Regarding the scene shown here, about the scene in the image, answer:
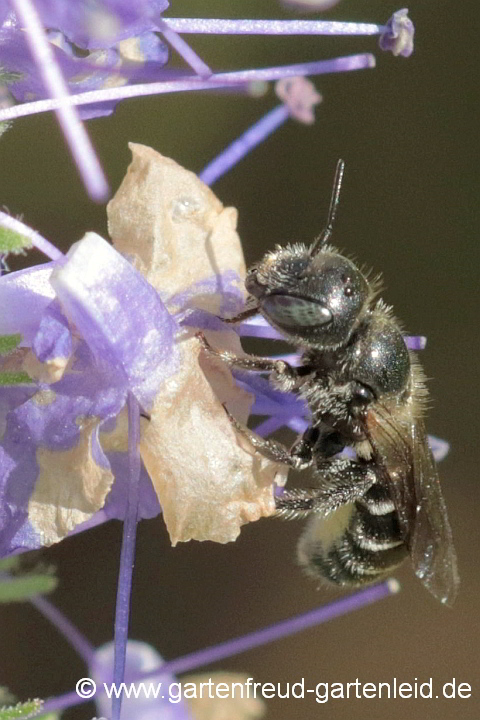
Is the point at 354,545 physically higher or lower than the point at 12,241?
lower

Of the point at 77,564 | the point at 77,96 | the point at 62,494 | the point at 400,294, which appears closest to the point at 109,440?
the point at 62,494

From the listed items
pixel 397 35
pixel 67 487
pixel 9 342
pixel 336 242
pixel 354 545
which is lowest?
pixel 336 242

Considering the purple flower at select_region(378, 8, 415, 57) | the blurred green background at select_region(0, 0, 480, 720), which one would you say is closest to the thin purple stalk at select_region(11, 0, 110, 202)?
the purple flower at select_region(378, 8, 415, 57)

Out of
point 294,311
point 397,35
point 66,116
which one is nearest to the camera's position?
point 66,116

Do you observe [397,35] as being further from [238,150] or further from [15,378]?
[15,378]

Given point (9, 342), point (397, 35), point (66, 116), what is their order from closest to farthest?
point (66, 116)
point (9, 342)
point (397, 35)

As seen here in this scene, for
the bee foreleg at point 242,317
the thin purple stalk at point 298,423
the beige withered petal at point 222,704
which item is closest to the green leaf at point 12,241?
the bee foreleg at point 242,317

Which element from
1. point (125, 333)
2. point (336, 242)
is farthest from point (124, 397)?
point (336, 242)

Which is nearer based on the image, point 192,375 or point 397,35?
point 192,375
